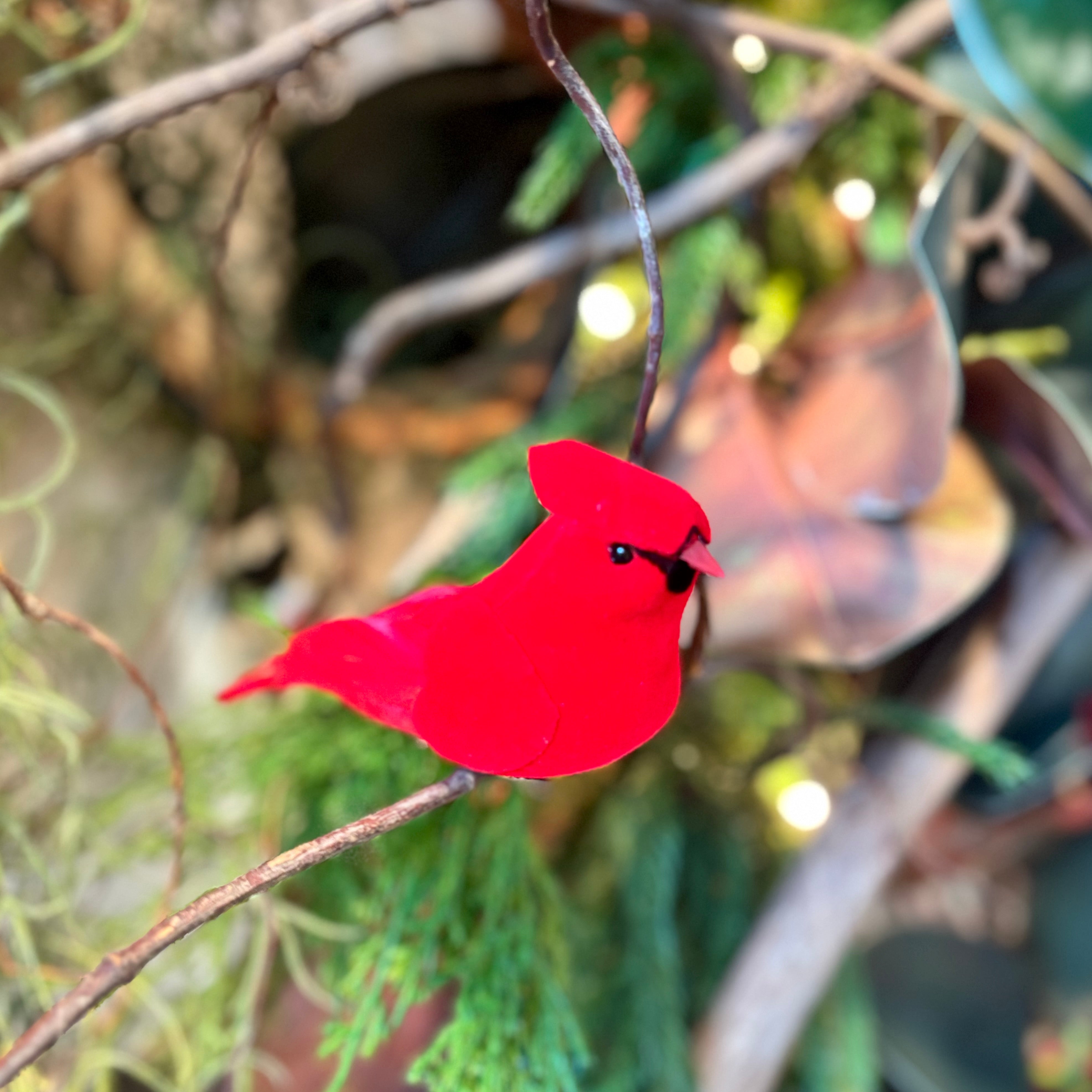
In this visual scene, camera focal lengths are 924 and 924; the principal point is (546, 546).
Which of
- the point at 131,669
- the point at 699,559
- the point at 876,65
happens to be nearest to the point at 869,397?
the point at 876,65

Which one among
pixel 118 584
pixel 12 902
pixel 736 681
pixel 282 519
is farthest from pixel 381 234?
pixel 12 902

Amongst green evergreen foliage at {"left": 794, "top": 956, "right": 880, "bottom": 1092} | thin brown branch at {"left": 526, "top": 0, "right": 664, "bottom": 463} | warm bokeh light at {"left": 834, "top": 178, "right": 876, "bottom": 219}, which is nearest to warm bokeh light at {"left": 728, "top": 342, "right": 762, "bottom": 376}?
warm bokeh light at {"left": 834, "top": 178, "right": 876, "bottom": 219}

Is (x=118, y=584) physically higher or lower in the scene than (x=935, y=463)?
lower

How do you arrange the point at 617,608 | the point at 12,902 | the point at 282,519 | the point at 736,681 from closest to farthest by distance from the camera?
the point at 617,608
the point at 12,902
the point at 736,681
the point at 282,519

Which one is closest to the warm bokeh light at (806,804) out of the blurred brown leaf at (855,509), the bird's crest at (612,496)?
the blurred brown leaf at (855,509)

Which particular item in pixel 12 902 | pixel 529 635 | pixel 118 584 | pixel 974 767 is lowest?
pixel 974 767

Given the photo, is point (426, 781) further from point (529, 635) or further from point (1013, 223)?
point (1013, 223)

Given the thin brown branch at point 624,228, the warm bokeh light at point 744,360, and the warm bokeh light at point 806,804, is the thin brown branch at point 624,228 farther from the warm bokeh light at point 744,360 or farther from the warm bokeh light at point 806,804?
the warm bokeh light at point 806,804
